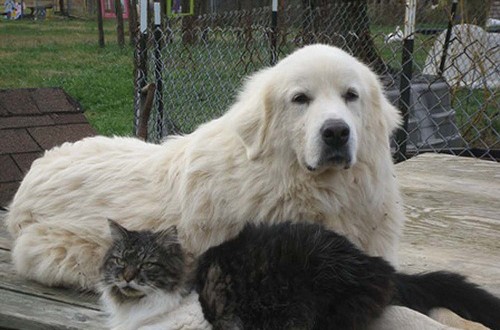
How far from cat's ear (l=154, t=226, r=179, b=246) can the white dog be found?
23 centimetres

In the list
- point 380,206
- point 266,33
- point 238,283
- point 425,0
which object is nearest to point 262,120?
point 380,206

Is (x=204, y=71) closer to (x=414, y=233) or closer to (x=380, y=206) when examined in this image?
(x=414, y=233)

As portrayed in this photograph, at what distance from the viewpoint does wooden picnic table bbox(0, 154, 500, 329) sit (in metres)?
2.68

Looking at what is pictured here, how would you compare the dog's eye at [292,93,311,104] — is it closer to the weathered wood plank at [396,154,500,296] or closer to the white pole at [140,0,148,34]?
the weathered wood plank at [396,154,500,296]

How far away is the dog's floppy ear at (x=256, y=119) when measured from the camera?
2756mm

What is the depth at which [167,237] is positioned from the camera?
2.46 m

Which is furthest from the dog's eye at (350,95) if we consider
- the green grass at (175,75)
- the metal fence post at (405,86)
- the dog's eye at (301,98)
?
the green grass at (175,75)

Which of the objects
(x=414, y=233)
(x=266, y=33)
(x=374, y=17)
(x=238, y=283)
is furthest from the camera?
(x=374, y=17)

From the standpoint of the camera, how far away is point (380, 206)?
9.14 ft

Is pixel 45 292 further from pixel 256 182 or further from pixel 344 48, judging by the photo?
pixel 344 48

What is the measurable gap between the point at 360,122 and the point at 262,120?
0.39 metres

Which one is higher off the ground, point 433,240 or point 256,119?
point 256,119

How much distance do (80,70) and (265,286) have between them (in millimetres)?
13553

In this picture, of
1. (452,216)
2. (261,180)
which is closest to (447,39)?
(452,216)
